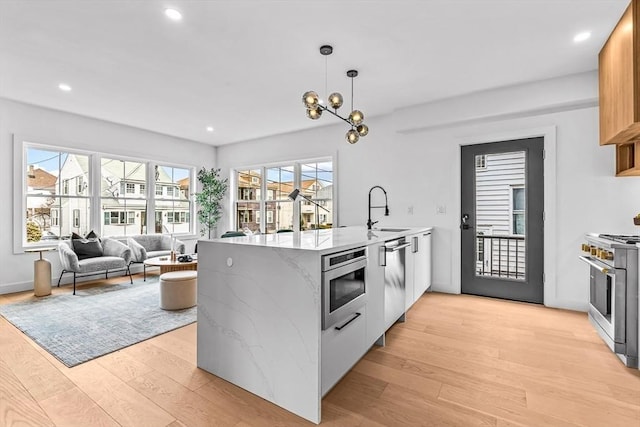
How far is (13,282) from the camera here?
4363 millimetres

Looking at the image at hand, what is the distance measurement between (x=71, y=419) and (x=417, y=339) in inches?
98.0

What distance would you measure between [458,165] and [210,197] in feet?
16.9

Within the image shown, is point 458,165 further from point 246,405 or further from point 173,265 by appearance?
point 173,265

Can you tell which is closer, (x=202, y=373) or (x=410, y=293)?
(x=202, y=373)

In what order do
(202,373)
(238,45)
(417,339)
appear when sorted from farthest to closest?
1. (238,45)
2. (417,339)
3. (202,373)

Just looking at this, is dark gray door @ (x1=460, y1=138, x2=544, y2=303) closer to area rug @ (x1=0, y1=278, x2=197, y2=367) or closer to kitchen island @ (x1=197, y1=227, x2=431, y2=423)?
kitchen island @ (x1=197, y1=227, x2=431, y2=423)

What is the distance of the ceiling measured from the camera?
237 centimetres

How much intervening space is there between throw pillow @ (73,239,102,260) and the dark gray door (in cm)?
569

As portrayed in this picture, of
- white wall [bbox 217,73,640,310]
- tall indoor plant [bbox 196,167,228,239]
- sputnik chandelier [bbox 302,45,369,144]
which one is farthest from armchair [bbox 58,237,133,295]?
sputnik chandelier [bbox 302,45,369,144]

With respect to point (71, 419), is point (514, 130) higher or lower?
higher

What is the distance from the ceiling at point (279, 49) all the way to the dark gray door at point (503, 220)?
36.6 inches

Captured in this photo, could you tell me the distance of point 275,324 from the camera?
69.4 inches

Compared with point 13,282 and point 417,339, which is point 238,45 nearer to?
point 417,339

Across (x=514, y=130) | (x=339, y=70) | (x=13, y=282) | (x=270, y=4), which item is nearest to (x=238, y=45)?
(x=270, y=4)
